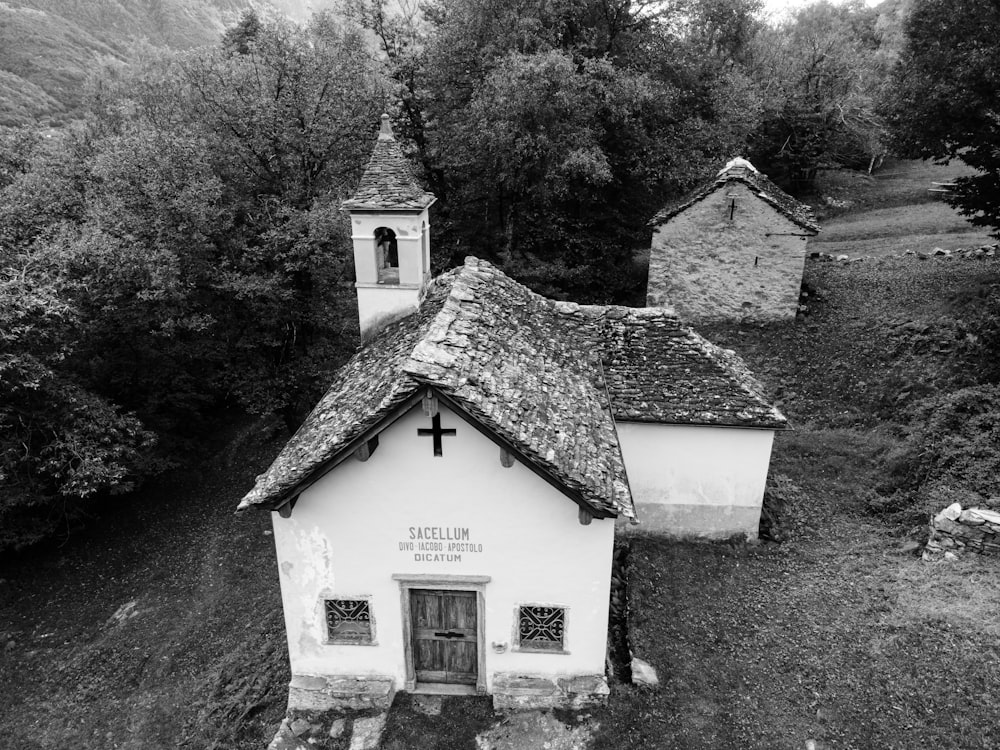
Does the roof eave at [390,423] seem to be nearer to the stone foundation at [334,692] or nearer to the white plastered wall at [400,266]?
the stone foundation at [334,692]

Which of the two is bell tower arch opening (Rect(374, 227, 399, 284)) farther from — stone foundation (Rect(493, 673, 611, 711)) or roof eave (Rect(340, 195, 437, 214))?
stone foundation (Rect(493, 673, 611, 711))

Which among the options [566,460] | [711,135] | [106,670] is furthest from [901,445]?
[106,670]

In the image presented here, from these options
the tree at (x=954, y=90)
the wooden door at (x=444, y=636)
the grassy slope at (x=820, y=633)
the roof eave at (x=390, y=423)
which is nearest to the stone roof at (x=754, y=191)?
the tree at (x=954, y=90)

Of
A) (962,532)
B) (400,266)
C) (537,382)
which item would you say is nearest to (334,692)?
(537,382)

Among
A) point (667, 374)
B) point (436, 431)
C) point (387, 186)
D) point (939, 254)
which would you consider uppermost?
point (387, 186)

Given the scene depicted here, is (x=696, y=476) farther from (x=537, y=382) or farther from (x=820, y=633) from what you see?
(x=537, y=382)
